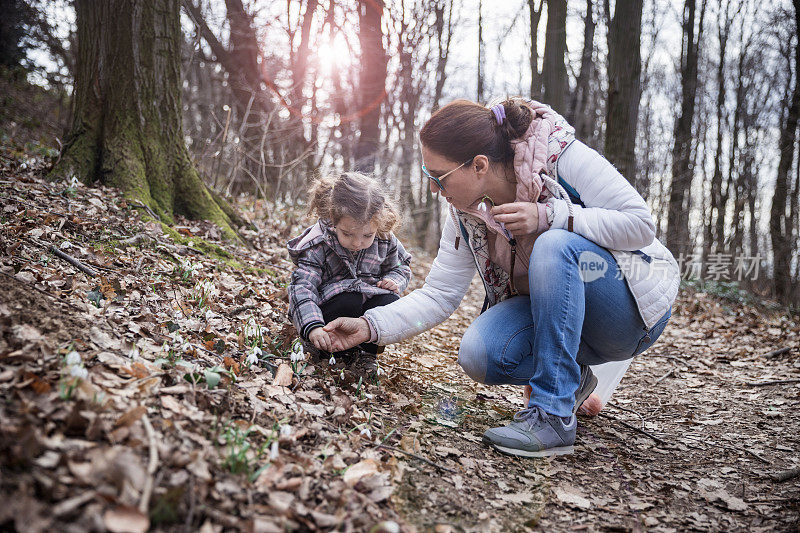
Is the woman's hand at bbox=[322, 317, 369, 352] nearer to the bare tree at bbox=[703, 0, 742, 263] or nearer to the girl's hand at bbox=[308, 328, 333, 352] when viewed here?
the girl's hand at bbox=[308, 328, 333, 352]

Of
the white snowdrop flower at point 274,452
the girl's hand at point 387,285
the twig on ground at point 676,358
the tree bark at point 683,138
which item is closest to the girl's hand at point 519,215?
the girl's hand at point 387,285

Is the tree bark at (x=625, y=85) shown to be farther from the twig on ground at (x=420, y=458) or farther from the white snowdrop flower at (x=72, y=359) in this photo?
the white snowdrop flower at (x=72, y=359)

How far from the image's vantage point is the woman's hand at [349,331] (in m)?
2.77

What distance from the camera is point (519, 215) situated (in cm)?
246

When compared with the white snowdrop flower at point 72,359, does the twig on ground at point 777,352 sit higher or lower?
lower

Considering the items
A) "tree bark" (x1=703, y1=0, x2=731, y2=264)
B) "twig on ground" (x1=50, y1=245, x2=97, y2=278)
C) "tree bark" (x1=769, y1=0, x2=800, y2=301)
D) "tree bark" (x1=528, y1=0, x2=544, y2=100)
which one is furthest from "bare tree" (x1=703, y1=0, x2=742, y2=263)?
"twig on ground" (x1=50, y1=245, x2=97, y2=278)

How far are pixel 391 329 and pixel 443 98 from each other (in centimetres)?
1391

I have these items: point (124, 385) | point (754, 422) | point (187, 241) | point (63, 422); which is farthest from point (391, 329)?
point (754, 422)

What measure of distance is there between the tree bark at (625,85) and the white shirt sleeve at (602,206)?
522 cm

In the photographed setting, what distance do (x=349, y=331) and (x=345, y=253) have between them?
2.03 ft

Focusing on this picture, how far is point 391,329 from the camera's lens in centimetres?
283

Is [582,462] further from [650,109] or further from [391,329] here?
[650,109]

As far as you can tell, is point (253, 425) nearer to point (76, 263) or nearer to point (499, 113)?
point (76, 263)

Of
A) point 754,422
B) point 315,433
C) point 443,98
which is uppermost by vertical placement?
point 443,98
